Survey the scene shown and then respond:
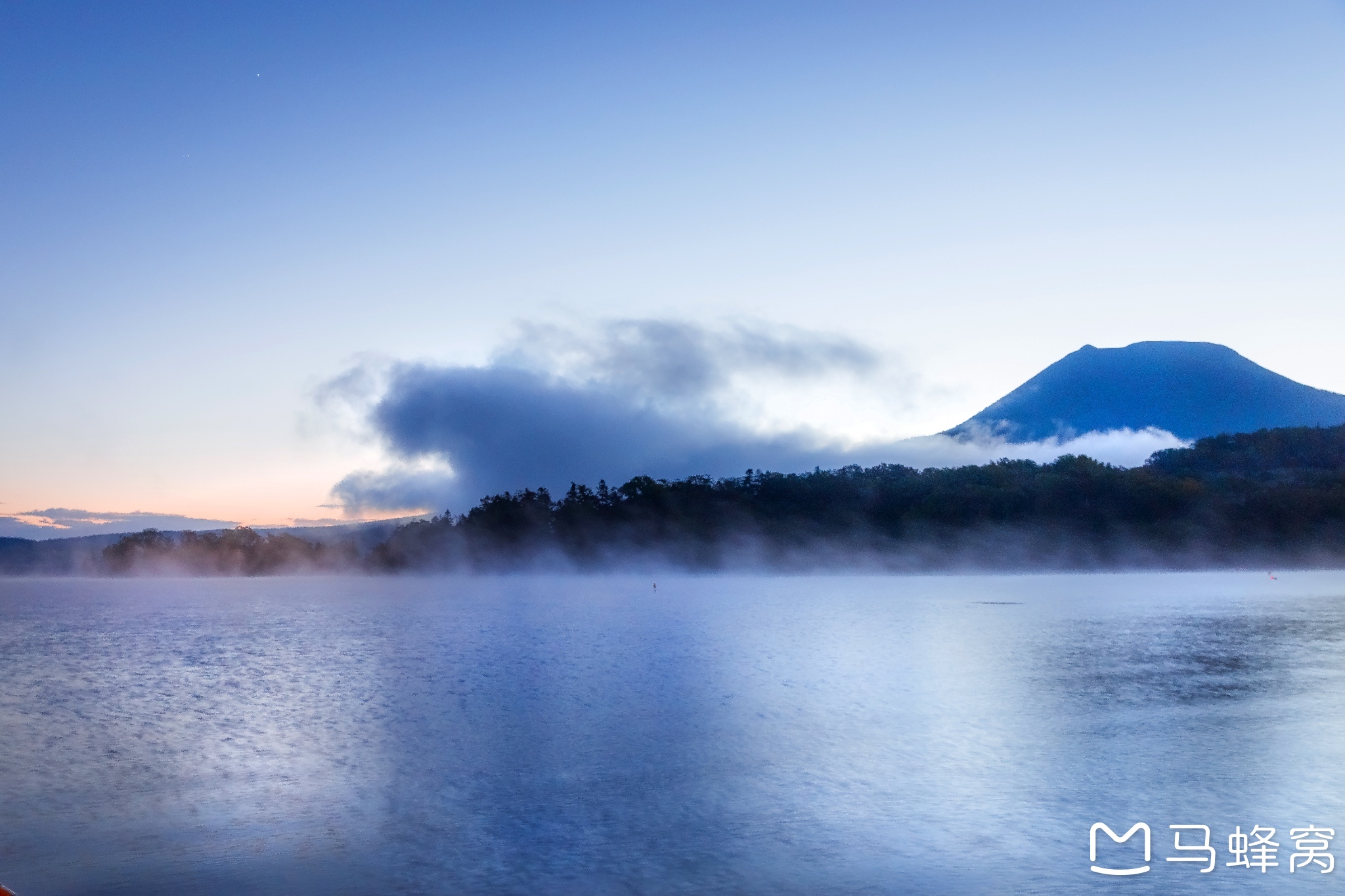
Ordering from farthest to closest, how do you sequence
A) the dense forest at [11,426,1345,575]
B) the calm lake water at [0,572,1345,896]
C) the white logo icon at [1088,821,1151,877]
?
the dense forest at [11,426,1345,575] < the calm lake water at [0,572,1345,896] < the white logo icon at [1088,821,1151,877]

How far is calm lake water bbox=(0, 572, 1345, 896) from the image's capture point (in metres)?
12.3

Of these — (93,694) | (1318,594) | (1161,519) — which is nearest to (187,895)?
(93,694)

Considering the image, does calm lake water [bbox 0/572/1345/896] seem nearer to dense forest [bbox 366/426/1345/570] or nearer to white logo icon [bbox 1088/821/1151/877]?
white logo icon [bbox 1088/821/1151/877]

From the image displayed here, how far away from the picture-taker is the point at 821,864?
12359 millimetres

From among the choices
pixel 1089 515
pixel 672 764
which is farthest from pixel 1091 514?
pixel 672 764

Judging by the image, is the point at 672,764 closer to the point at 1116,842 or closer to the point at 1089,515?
the point at 1116,842

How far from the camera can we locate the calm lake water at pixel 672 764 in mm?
12336

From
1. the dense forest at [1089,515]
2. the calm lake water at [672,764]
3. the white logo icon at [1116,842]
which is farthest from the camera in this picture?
the dense forest at [1089,515]

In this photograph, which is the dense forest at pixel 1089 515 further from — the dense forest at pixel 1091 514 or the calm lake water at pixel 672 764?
the calm lake water at pixel 672 764

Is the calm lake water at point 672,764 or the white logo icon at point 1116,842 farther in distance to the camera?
the calm lake water at point 672,764

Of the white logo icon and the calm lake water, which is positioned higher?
the white logo icon

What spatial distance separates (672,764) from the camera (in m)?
18.5

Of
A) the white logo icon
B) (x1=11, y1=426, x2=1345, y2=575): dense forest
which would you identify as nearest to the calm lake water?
the white logo icon

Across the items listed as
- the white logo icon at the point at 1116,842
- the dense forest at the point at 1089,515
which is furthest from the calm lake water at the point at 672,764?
the dense forest at the point at 1089,515
